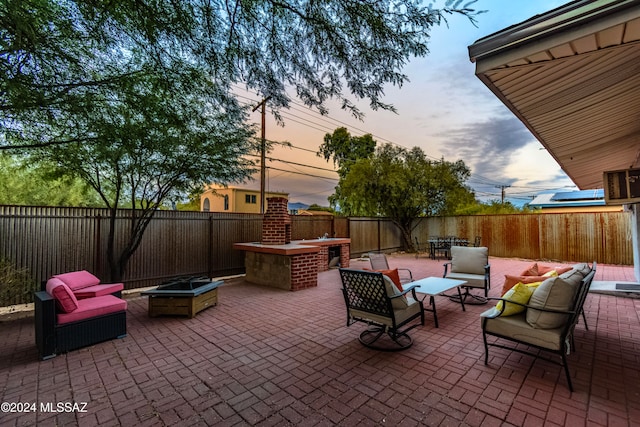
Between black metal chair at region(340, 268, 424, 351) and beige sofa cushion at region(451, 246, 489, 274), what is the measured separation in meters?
2.35

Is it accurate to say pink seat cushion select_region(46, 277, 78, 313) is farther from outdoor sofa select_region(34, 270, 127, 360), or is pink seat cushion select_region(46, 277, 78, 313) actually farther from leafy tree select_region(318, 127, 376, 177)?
leafy tree select_region(318, 127, 376, 177)

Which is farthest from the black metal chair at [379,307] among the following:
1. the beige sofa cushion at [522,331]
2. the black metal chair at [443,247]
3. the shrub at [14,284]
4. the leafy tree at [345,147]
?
the leafy tree at [345,147]

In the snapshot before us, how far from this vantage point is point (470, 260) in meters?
5.11

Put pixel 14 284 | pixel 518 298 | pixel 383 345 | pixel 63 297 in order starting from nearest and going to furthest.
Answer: pixel 518 298, pixel 63 297, pixel 383 345, pixel 14 284

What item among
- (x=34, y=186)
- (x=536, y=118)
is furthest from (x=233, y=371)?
(x=34, y=186)

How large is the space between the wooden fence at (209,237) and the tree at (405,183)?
994 mm

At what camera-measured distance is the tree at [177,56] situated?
6.53 ft

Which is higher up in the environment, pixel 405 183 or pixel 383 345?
pixel 405 183

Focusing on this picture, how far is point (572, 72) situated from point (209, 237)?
6.91 m

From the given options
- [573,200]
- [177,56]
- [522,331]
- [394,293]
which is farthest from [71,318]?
[573,200]

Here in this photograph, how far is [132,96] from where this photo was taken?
296 centimetres

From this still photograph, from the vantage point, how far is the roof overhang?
1329 millimetres

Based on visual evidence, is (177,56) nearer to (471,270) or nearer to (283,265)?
(283,265)

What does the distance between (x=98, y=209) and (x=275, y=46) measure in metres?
5.02
